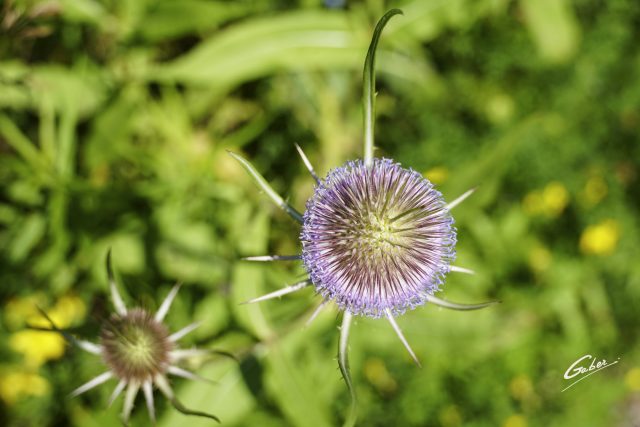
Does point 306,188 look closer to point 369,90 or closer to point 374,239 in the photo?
point 374,239

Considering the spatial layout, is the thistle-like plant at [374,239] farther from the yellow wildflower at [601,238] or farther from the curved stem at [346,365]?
the yellow wildflower at [601,238]

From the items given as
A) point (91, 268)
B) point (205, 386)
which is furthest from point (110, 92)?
point (205, 386)

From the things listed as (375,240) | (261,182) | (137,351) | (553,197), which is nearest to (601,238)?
(553,197)

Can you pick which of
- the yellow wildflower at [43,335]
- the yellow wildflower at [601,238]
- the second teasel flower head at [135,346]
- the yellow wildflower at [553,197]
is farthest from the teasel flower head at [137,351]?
the yellow wildflower at [601,238]

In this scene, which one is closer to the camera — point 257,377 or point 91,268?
point 257,377

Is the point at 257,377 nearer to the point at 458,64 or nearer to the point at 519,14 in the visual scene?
the point at 458,64

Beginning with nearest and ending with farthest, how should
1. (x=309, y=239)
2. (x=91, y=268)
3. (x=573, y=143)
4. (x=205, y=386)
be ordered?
(x=309, y=239), (x=205, y=386), (x=91, y=268), (x=573, y=143)
